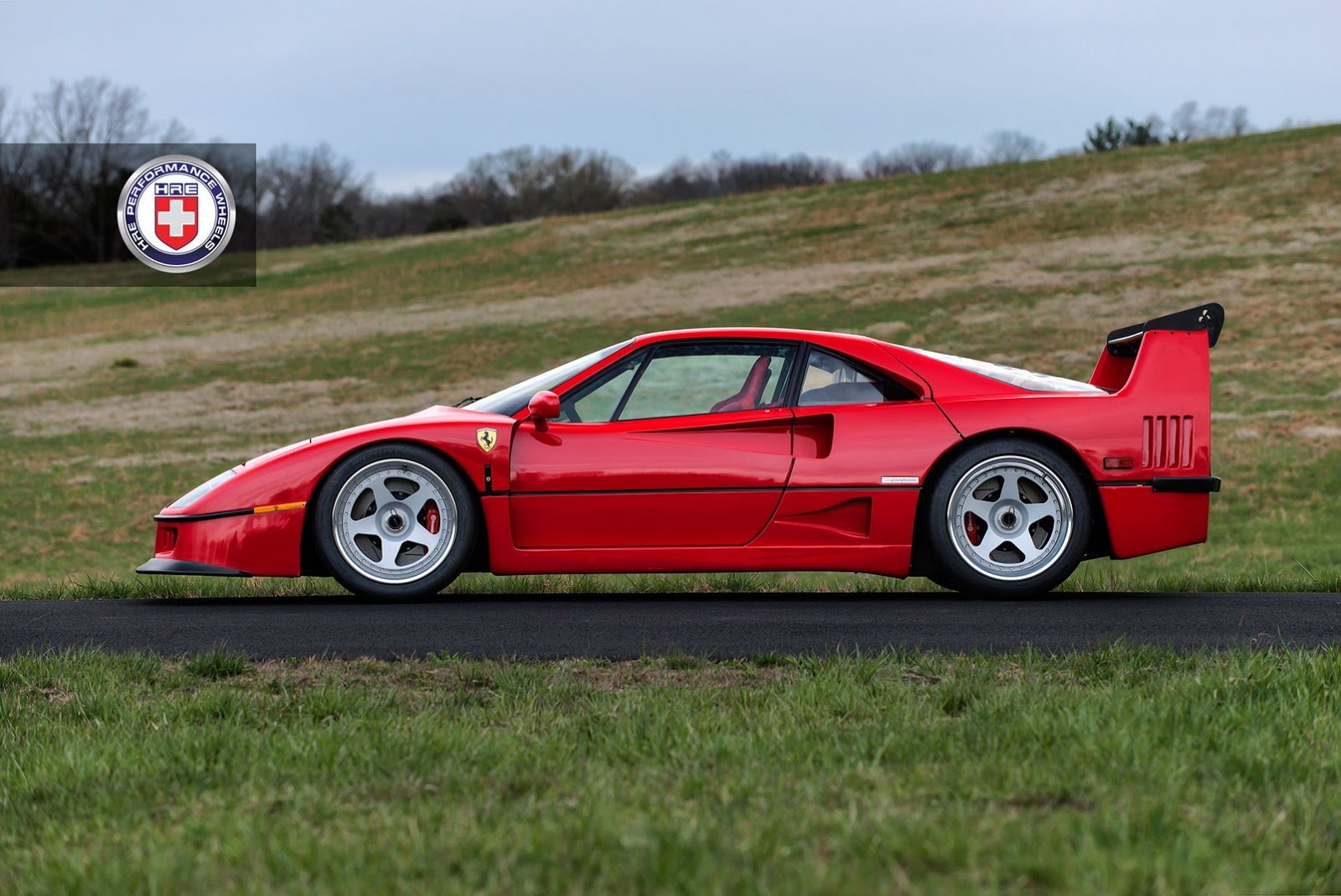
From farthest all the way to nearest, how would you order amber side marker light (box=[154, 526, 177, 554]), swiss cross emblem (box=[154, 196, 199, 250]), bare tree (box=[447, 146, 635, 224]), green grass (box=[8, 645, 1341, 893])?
bare tree (box=[447, 146, 635, 224])
swiss cross emblem (box=[154, 196, 199, 250])
amber side marker light (box=[154, 526, 177, 554])
green grass (box=[8, 645, 1341, 893])

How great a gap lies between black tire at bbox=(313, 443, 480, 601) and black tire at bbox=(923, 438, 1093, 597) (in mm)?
2255

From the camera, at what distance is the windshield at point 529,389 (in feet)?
22.2

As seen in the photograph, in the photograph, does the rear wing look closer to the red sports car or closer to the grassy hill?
the red sports car

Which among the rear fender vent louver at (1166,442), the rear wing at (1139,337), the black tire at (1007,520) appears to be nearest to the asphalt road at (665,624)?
the black tire at (1007,520)

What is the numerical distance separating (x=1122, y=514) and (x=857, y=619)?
161 centimetres

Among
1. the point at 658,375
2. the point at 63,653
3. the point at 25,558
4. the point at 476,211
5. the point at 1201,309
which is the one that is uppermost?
the point at 476,211

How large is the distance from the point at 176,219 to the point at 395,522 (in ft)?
52.2

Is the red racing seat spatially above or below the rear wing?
below

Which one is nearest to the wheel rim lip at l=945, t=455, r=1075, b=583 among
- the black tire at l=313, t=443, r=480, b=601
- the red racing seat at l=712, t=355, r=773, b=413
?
the red racing seat at l=712, t=355, r=773, b=413

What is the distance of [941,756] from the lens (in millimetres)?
3432

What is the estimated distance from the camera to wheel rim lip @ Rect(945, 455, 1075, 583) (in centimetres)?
655

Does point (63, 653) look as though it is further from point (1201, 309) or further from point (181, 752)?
point (1201, 309)

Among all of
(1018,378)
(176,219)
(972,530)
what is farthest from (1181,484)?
(176,219)

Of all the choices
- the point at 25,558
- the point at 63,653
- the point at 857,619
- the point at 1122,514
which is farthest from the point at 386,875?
the point at 25,558
